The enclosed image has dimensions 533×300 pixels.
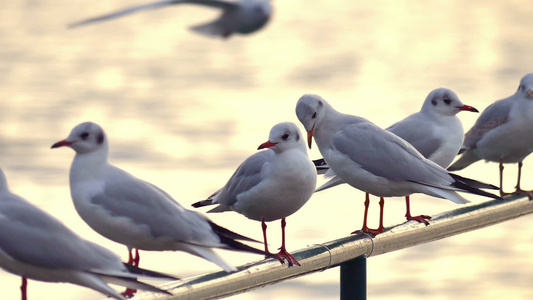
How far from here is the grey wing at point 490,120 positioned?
7.00 metres

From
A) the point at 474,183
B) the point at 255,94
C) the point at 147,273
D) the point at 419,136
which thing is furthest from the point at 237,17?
the point at 255,94

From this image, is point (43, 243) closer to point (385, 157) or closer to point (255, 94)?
→ point (385, 157)

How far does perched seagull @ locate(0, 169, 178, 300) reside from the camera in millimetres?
3949

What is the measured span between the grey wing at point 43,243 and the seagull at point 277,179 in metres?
1.08

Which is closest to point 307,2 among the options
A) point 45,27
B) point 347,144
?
point 45,27

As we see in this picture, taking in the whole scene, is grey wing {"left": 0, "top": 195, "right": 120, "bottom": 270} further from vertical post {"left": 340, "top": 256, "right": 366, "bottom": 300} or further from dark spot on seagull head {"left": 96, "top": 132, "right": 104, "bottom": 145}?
vertical post {"left": 340, "top": 256, "right": 366, "bottom": 300}

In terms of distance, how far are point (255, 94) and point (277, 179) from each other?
1127 cm

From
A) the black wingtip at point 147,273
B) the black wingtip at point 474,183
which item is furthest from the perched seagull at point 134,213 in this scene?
the black wingtip at point 474,183

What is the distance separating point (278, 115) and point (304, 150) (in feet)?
29.8

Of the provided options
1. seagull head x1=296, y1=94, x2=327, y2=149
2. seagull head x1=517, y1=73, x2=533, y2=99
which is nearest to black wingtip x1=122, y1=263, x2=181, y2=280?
seagull head x1=296, y1=94, x2=327, y2=149

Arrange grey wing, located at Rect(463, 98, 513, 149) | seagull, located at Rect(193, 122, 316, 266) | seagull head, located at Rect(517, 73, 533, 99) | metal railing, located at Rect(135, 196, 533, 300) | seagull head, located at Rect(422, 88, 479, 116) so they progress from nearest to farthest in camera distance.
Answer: metal railing, located at Rect(135, 196, 533, 300) → seagull, located at Rect(193, 122, 316, 266) → seagull head, located at Rect(422, 88, 479, 116) → seagull head, located at Rect(517, 73, 533, 99) → grey wing, located at Rect(463, 98, 513, 149)

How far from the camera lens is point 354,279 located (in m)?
4.14

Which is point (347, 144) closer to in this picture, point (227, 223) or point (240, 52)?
point (227, 223)

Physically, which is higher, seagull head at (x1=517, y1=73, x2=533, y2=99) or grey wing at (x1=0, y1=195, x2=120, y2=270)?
seagull head at (x1=517, y1=73, x2=533, y2=99)
